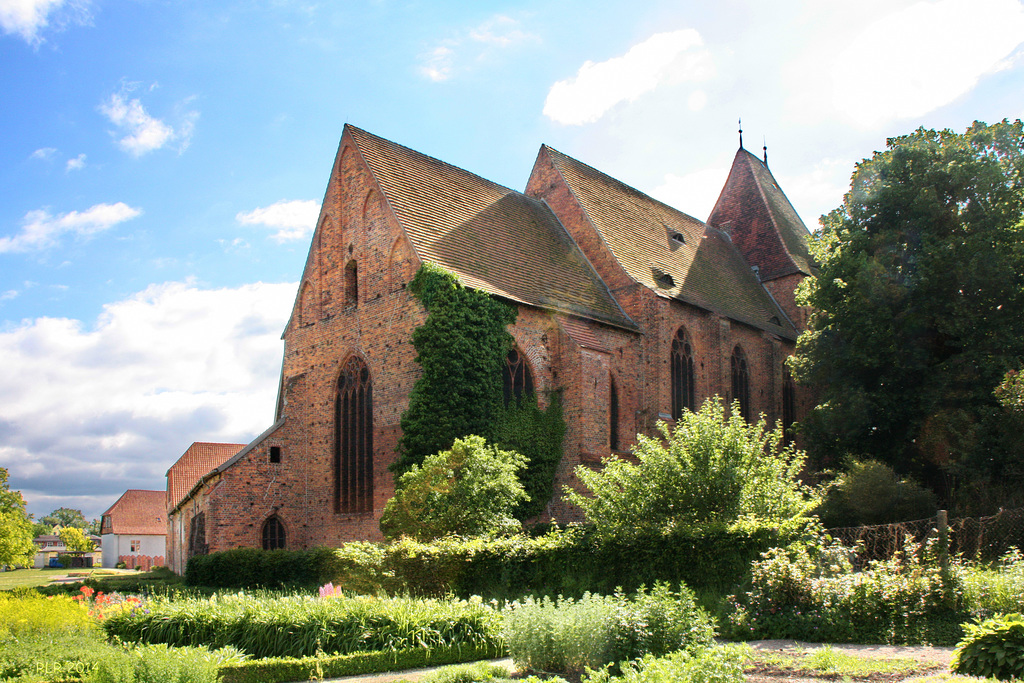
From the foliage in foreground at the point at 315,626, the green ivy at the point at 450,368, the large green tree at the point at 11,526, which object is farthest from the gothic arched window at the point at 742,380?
the large green tree at the point at 11,526

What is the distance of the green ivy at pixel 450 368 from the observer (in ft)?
67.1

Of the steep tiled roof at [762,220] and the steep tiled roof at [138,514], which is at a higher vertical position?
the steep tiled roof at [762,220]

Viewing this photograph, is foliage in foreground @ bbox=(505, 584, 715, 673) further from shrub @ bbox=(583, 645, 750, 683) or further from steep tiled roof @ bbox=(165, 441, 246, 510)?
steep tiled roof @ bbox=(165, 441, 246, 510)

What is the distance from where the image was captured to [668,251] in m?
32.4

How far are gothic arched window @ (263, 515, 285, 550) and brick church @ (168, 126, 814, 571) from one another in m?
0.04

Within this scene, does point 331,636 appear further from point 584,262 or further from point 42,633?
point 584,262

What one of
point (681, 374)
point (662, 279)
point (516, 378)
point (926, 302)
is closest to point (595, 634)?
point (516, 378)

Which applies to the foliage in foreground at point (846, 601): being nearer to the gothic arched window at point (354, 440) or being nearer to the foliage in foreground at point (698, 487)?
the foliage in foreground at point (698, 487)

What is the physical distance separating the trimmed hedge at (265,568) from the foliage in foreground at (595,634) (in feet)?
34.2

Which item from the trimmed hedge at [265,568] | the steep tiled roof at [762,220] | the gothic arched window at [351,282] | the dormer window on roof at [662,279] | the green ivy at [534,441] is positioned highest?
the steep tiled roof at [762,220]

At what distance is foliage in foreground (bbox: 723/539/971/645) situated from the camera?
10.9m

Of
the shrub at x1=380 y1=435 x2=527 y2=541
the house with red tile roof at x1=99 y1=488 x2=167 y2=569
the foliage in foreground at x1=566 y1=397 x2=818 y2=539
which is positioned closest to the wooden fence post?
the foliage in foreground at x1=566 y1=397 x2=818 y2=539

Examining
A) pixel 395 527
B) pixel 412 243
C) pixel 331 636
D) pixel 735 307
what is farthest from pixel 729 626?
pixel 735 307

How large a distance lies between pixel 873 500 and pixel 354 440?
14.2 meters
